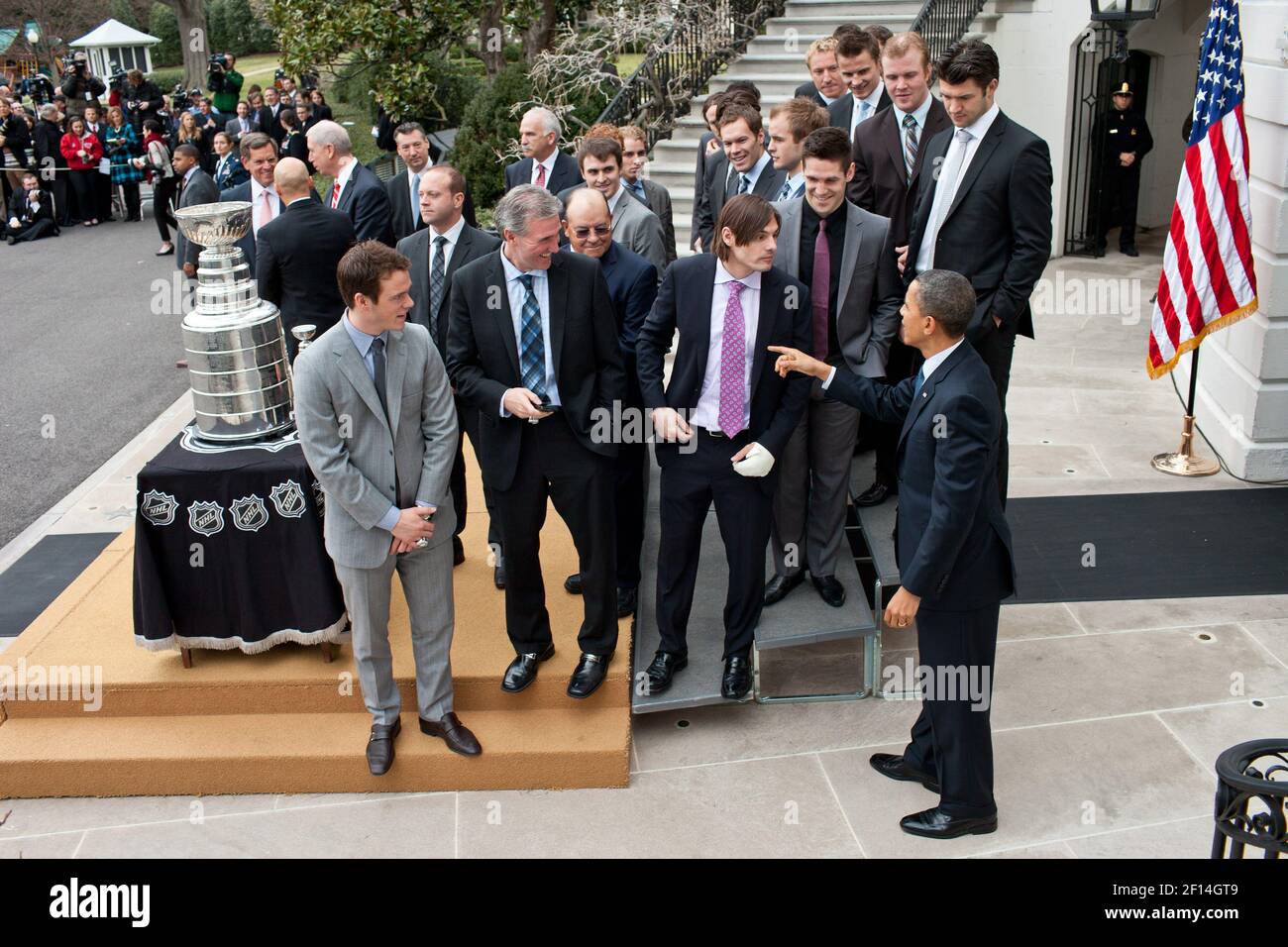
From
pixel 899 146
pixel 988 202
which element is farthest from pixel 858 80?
pixel 988 202

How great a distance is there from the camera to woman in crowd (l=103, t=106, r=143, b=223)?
779 inches

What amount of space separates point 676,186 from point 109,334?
6.59 metres

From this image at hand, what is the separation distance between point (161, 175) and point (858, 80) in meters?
13.0

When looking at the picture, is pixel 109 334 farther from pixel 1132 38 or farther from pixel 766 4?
pixel 1132 38

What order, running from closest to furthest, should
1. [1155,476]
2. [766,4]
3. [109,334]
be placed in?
[1155,476], [109,334], [766,4]

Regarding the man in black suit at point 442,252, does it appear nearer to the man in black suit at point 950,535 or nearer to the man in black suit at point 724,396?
the man in black suit at point 724,396

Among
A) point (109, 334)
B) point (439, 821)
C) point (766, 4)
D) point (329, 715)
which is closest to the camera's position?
point (439, 821)

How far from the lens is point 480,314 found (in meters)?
5.27

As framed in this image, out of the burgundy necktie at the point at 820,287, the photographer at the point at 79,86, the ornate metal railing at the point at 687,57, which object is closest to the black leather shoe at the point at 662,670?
the burgundy necktie at the point at 820,287

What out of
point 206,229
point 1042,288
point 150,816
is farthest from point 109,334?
point 1042,288

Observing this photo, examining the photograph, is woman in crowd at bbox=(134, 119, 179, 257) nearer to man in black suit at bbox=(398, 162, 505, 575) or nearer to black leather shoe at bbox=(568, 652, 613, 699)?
man in black suit at bbox=(398, 162, 505, 575)

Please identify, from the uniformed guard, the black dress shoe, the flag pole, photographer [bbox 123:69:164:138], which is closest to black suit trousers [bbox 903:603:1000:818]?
the black dress shoe

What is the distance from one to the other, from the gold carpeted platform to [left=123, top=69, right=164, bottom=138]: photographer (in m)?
17.2

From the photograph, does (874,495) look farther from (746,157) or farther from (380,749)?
(380,749)
